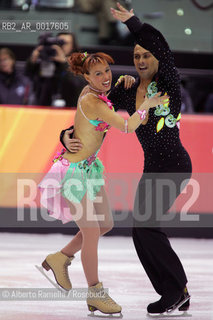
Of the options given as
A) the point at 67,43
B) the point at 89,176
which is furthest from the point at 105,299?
the point at 67,43

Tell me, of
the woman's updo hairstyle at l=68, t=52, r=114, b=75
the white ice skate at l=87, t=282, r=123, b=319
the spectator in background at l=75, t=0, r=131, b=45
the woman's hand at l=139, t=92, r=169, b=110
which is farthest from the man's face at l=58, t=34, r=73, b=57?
the white ice skate at l=87, t=282, r=123, b=319

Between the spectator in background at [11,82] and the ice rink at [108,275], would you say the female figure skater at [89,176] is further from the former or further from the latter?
the spectator in background at [11,82]

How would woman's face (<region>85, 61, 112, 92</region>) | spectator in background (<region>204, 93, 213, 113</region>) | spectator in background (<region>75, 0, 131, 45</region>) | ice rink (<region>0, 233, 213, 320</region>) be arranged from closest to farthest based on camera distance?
woman's face (<region>85, 61, 112, 92</region>) → ice rink (<region>0, 233, 213, 320</region>) → spectator in background (<region>204, 93, 213, 113</region>) → spectator in background (<region>75, 0, 131, 45</region>)

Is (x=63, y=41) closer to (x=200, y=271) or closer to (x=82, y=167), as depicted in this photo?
(x=200, y=271)

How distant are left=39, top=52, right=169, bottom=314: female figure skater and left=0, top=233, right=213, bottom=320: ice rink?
28cm

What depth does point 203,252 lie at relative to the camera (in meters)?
5.92

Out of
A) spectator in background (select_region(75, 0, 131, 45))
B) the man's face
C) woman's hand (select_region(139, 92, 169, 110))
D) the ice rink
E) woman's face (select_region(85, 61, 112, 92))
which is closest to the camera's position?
woman's hand (select_region(139, 92, 169, 110))

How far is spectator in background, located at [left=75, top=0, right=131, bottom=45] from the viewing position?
7648 millimetres

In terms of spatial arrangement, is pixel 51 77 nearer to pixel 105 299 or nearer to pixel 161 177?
pixel 161 177

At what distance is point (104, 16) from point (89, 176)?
435 cm

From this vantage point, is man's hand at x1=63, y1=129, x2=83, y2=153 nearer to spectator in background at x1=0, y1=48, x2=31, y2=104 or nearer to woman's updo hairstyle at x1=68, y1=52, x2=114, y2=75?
woman's updo hairstyle at x1=68, y1=52, x2=114, y2=75

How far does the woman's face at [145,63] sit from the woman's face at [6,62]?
3333 millimetres

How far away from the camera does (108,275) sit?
4828mm

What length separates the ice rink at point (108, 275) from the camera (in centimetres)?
374
